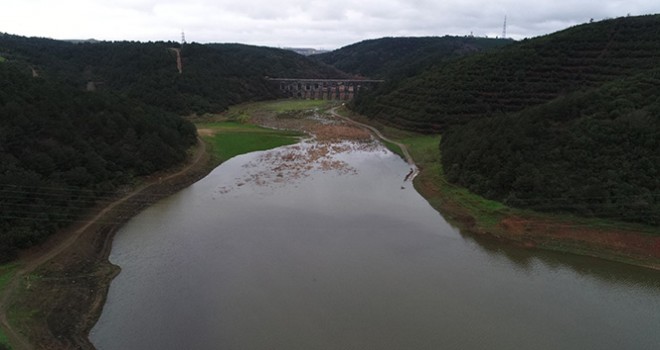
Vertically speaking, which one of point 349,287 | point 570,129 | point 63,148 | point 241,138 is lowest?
point 349,287

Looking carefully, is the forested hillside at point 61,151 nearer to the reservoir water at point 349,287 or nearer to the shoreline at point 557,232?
the reservoir water at point 349,287

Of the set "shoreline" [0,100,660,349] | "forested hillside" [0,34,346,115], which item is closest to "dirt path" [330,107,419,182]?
"shoreline" [0,100,660,349]

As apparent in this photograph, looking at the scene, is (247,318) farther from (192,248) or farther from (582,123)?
(582,123)

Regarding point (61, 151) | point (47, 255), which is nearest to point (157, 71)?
point (61, 151)

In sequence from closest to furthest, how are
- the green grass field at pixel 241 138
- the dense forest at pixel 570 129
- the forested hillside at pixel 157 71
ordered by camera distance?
the dense forest at pixel 570 129
the green grass field at pixel 241 138
the forested hillside at pixel 157 71

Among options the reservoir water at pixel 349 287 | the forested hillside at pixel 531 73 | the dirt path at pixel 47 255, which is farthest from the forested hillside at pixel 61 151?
the forested hillside at pixel 531 73

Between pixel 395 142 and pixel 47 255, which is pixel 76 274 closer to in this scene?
pixel 47 255

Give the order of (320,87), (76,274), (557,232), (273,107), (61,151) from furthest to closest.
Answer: (320,87) < (273,107) < (61,151) < (557,232) < (76,274)
